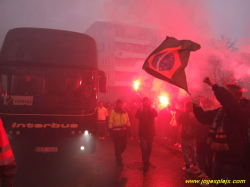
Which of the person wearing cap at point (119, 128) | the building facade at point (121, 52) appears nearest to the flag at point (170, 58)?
the person wearing cap at point (119, 128)

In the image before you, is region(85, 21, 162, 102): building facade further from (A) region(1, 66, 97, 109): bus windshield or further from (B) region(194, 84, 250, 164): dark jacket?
(B) region(194, 84, 250, 164): dark jacket

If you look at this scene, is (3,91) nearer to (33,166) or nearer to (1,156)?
(33,166)

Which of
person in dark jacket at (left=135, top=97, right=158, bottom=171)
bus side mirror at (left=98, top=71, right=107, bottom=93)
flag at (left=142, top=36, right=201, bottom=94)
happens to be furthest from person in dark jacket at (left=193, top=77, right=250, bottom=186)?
bus side mirror at (left=98, top=71, right=107, bottom=93)

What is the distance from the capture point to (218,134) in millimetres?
2734

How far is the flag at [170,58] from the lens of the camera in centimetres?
376

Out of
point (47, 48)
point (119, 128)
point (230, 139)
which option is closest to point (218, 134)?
point (230, 139)

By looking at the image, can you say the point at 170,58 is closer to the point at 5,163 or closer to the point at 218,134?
the point at 218,134

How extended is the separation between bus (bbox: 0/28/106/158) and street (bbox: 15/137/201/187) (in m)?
0.50

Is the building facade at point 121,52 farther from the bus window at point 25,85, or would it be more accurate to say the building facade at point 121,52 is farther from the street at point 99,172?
the bus window at point 25,85

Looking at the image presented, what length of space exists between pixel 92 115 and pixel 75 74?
1186 mm

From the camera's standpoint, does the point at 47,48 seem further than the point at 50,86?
Yes

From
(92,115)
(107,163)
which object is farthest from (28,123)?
(107,163)

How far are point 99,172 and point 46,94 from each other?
7.91 ft

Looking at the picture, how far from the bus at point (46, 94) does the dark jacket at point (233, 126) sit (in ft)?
12.8
